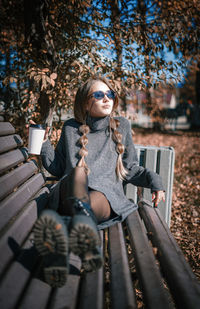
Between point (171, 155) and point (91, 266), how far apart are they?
2002mm

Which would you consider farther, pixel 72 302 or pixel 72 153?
pixel 72 153

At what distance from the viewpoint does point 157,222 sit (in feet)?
6.89

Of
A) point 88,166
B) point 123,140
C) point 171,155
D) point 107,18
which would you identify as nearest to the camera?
point 88,166

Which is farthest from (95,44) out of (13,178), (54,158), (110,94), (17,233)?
(17,233)

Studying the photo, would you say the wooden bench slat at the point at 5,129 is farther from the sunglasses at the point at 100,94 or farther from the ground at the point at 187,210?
the ground at the point at 187,210

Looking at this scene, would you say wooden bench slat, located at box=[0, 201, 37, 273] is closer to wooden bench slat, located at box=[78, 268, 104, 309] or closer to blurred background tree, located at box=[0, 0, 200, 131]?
wooden bench slat, located at box=[78, 268, 104, 309]

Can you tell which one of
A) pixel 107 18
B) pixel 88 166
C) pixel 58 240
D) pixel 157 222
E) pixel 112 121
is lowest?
pixel 157 222

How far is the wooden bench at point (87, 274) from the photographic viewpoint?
1.21 m

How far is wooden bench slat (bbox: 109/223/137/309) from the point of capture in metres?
1.22

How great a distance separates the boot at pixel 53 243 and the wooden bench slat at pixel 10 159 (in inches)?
27.9

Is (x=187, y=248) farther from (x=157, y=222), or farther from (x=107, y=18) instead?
(x=107, y=18)

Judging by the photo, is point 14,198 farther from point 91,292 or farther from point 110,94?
point 110,94

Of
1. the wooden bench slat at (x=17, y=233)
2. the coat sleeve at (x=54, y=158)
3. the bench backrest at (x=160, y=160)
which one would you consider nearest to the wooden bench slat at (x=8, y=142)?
the coat sleeve at (x=54, y=158)

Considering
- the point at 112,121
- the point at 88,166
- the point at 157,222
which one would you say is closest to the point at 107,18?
the point at 112,121
